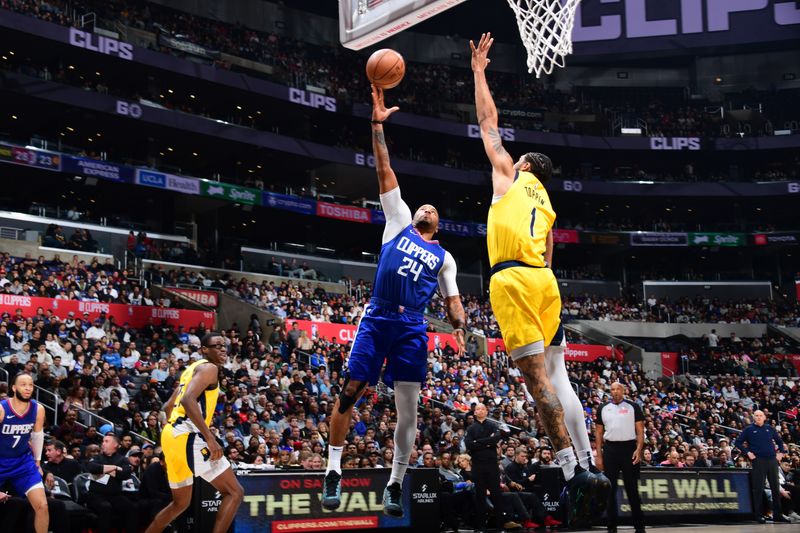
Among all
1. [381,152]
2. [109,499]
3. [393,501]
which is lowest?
[109,499]

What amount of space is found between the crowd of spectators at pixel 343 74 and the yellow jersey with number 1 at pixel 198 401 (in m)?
25.7

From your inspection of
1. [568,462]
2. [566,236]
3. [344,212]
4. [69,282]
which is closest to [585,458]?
[568,462]

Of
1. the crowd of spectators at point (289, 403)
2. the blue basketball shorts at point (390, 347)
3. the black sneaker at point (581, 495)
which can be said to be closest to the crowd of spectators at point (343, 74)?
the crowd of spectators at point (289, 403)

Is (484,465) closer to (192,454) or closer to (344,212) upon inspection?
(192,454)

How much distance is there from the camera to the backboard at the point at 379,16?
9922 millimetres

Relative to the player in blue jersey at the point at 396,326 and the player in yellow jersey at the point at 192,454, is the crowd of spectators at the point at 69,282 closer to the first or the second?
the player in yellow jersey at the point at 192,454

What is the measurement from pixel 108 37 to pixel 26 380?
2519 cm

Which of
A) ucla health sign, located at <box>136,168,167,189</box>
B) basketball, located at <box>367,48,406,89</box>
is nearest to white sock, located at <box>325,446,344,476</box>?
basketball, located at <box>367,48,406,89</box>

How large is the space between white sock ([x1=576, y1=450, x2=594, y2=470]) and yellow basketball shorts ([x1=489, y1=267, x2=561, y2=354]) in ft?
2.54

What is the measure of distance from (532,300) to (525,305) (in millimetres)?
72

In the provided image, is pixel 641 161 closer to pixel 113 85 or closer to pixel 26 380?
pixel 113 85

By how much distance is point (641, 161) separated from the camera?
150ft

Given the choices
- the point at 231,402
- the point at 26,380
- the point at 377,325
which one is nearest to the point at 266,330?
the point at 231,402

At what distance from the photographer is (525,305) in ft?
18.7
